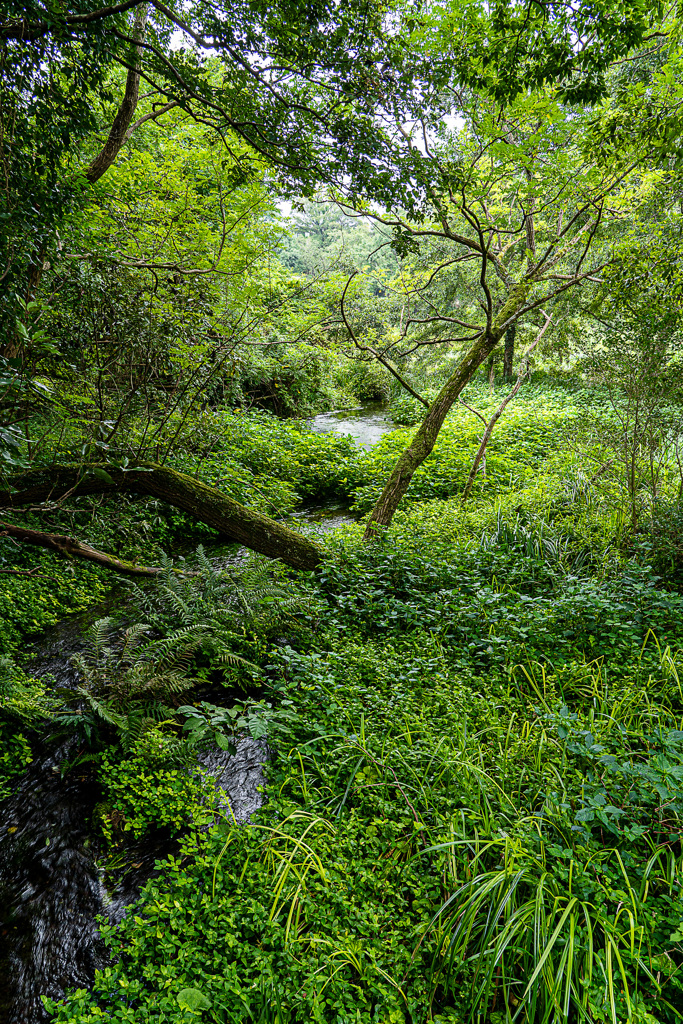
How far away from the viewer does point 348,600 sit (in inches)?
177

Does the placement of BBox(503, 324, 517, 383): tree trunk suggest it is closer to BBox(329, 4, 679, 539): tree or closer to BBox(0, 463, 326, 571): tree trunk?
BBox(329, 4, 679, 539): tree

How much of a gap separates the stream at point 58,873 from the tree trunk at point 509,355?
52.4ft

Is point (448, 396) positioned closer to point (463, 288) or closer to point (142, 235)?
point (142, 235)

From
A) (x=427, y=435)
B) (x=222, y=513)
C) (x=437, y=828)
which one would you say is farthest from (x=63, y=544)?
(x=427, y=435)

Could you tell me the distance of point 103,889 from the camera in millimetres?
2344

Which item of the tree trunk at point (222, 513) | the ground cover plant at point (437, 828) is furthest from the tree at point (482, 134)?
the ground cover plant at point (437, 828)

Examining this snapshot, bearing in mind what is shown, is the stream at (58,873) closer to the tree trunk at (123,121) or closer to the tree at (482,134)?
the tree at (482,134)

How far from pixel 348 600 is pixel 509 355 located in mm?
14828

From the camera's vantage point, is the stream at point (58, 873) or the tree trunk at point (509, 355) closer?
the stream at point (58, 873)

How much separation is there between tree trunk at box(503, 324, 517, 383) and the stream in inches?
629

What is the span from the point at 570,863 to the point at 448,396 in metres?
5.25

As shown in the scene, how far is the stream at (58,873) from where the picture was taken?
203 cm

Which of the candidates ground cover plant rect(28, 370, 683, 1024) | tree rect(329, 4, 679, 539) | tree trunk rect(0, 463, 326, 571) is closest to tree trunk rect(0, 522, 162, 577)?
ground cover plant rect(28, 370, 683, 1024)

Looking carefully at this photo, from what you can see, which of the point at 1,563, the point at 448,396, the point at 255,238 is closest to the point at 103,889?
the point at 1,563
